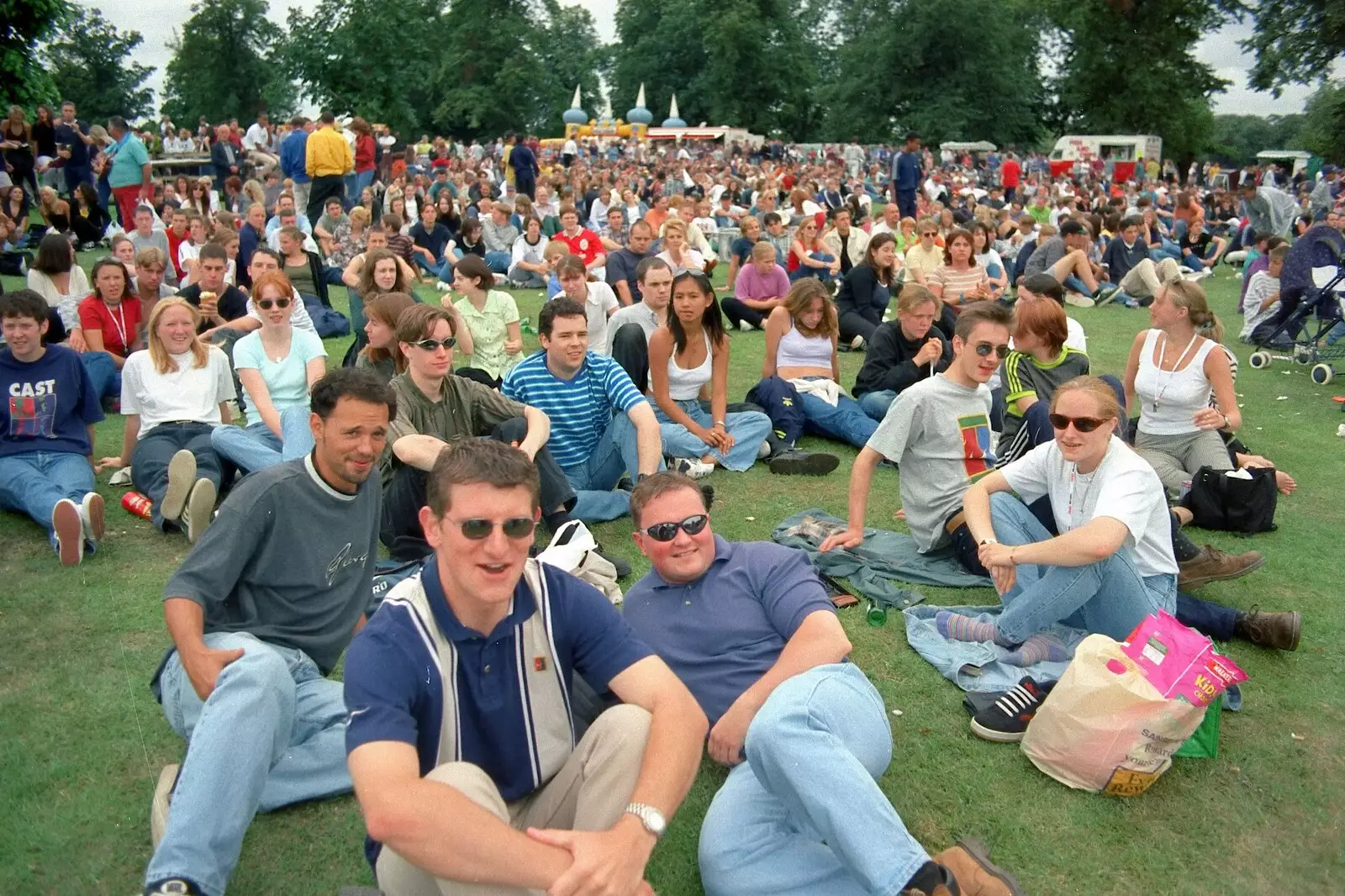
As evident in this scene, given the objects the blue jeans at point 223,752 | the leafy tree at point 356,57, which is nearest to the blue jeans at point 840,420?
the blue jeans at point 223,752

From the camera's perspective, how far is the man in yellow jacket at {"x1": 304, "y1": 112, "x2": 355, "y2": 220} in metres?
16.3

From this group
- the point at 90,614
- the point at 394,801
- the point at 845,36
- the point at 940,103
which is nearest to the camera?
the point at 394,801

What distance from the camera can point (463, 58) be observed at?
232 feet

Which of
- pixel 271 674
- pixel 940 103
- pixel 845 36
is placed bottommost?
pixel 271 674

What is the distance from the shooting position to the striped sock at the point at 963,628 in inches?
191

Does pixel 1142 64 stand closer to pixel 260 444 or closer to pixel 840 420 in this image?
pixel 840 420

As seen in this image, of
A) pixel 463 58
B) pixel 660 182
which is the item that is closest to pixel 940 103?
pixel 463 58

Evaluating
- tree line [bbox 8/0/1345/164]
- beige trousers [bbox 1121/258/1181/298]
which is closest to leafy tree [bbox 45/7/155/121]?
tree line [bbox 8/0/1345/164]

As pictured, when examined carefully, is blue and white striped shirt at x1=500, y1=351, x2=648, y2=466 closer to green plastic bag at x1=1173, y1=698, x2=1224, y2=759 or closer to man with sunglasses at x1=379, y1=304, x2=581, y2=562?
Result: man with sunglasses at x1=379, y1=304, x2=581, y2=562

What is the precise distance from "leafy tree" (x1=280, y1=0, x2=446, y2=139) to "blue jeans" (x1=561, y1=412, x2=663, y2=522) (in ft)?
149

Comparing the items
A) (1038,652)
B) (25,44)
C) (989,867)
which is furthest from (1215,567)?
(25,44)

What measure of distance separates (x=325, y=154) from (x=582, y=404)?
1166 centimetres

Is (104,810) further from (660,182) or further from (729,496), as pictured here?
(660,182)

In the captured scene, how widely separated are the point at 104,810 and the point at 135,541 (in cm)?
290
